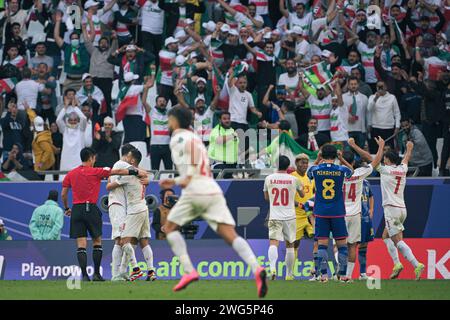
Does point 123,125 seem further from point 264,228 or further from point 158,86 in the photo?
point 264,228

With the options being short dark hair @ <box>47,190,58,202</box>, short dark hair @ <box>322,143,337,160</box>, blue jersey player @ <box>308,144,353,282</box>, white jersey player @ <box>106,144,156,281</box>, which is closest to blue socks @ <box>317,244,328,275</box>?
blue jersey player @ <box>308,144,353,282</box>

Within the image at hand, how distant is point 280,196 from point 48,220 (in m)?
5.99

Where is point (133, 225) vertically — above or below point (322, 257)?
above

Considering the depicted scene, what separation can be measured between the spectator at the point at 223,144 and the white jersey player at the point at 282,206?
474cm

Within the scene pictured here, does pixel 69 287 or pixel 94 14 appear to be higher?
pixel 94 14

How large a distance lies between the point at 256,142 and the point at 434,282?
7.30 m

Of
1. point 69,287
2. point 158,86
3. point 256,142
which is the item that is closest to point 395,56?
point 256,142

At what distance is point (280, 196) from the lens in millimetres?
19578

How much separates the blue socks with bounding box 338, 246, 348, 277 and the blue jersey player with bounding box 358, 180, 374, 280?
2.19 m

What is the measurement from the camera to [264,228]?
24.3m

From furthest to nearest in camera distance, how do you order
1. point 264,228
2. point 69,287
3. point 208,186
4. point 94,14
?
point 94,14, point 264,228, point 69,287, point 208,186

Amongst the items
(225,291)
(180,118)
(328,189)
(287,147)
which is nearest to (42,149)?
(287,147)

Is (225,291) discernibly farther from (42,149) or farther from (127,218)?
(42,149)

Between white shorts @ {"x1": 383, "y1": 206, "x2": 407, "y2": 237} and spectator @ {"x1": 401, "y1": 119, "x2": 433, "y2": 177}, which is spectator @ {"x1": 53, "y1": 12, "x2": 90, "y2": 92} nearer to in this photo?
spectator @ {"x1": 401, "y1": 119, "x2": 433, "y2": 177}
